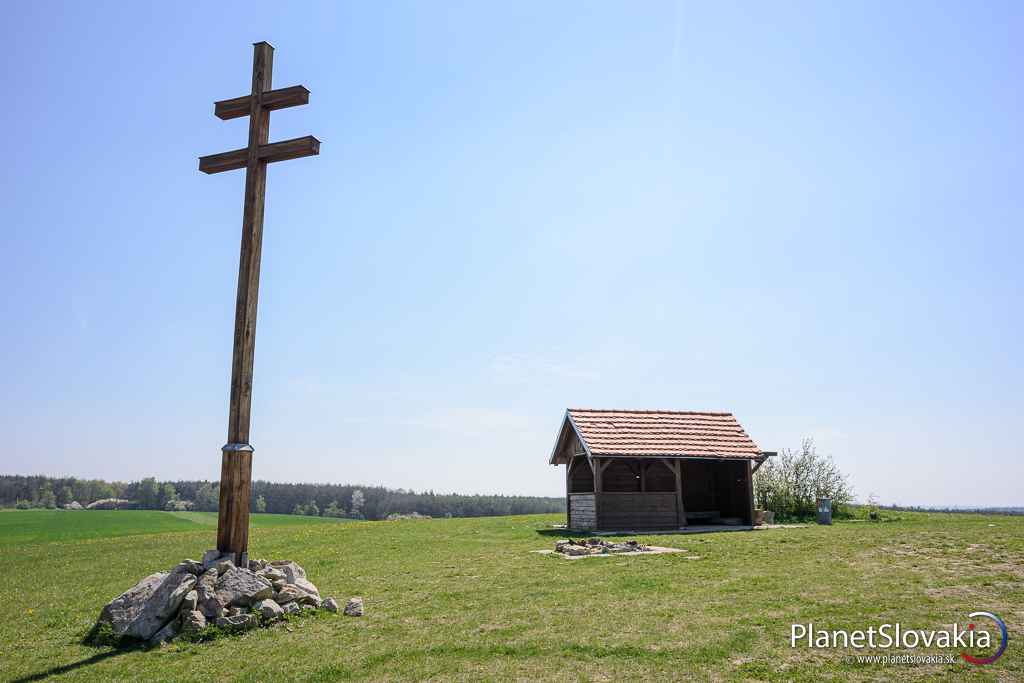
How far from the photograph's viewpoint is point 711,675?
5562 millimetres

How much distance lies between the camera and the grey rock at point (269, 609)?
8.07m

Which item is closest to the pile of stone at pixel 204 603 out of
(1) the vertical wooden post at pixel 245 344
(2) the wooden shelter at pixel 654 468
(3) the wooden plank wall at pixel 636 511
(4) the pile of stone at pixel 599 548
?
(1) the vertical wooden post at pixel 245 344

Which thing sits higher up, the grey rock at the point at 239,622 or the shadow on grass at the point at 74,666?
the grey rock at the point at 239,622

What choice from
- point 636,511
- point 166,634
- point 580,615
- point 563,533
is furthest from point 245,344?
point 636,511

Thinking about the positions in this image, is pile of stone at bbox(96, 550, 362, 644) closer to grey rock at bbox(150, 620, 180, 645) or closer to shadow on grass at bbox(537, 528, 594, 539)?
grey rock at bbox(150, 620, 180, 645)

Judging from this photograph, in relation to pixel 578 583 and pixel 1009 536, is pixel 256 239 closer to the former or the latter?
pixel 578 583

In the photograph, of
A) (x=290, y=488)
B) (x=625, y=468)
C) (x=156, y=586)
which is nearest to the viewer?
(x=156, y=586)

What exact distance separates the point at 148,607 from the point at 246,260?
474 cm

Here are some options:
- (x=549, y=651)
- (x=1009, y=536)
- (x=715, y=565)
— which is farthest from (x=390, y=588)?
(x=1009, y=536)

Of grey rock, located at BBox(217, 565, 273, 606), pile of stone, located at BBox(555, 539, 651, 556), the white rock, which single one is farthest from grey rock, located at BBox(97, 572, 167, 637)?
pile of stone, located at BBox(555, 539, 651, 556)

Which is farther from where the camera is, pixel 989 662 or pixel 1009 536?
pixel 1009 536

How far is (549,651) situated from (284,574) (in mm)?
4661

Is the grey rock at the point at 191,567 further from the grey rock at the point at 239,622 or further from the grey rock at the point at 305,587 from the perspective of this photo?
the grey rock at the point at 305,587

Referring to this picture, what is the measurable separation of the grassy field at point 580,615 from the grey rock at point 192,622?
28 centimetres
